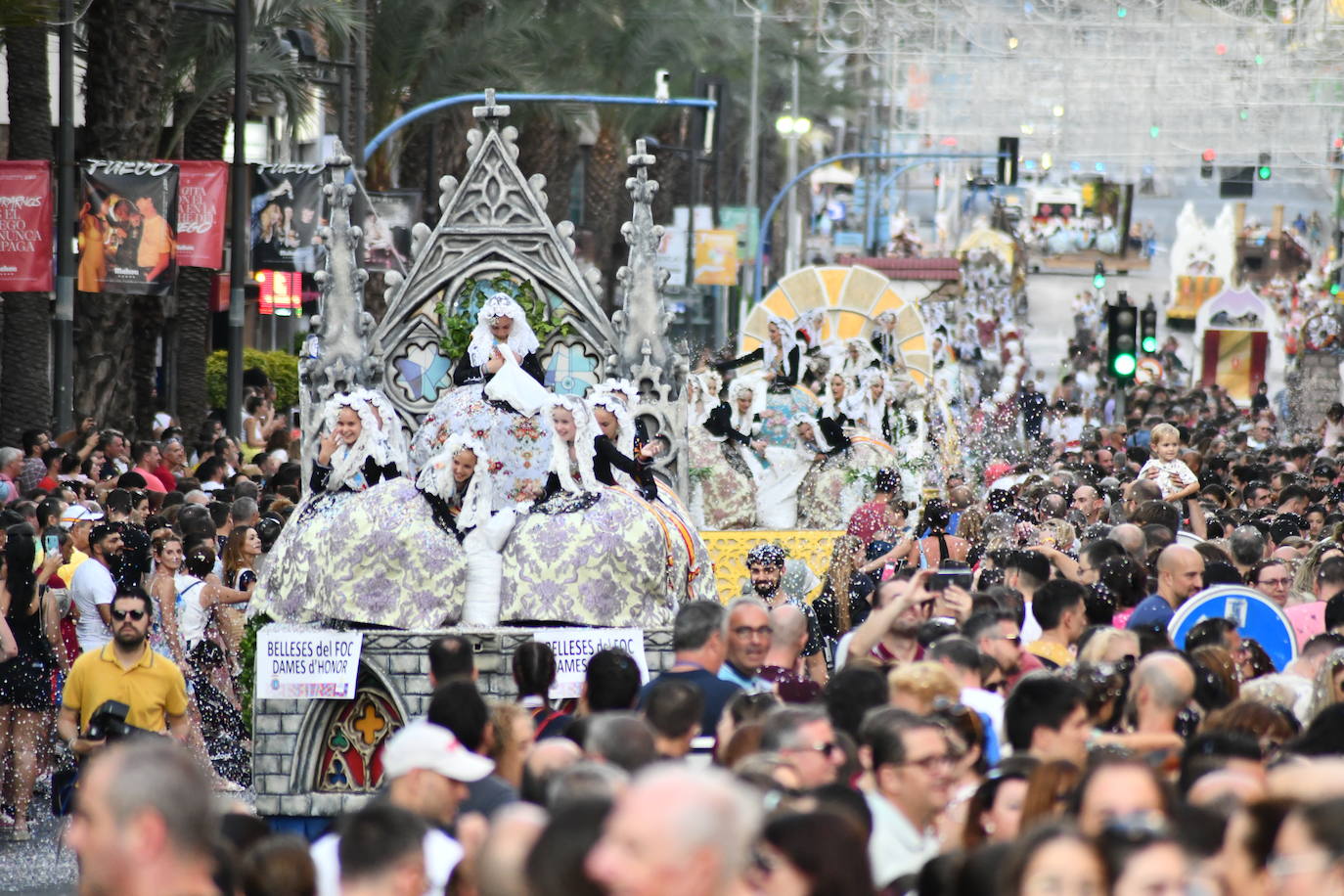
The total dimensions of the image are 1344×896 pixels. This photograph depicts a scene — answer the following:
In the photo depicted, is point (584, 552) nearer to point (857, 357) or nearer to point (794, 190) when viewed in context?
point (857, 357)

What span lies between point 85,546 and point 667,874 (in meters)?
10.4

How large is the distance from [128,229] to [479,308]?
8583 millimetres

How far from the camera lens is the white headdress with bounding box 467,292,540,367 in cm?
1338

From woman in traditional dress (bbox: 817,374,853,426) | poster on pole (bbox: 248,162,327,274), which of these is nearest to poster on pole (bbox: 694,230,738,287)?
poster on pole (bbox: 248,162,327,274)

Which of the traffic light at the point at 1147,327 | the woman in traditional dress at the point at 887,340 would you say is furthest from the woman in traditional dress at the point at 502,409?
the traffic light at the point at 1147,327

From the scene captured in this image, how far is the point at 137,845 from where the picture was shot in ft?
16.9

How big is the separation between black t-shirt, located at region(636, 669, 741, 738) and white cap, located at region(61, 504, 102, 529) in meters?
7.03

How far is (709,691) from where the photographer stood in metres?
8.61

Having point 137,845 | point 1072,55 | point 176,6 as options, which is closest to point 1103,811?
point 137,845

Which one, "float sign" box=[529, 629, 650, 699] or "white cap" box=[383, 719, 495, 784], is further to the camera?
"float sign" box=[529, 629, 650, 699]

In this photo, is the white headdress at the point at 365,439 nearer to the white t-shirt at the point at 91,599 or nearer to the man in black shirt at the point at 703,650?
the white t-shirt at the point at 91,599

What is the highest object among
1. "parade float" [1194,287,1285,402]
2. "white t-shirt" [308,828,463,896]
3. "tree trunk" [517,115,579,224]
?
"tree trunk" [517,115,579,224]

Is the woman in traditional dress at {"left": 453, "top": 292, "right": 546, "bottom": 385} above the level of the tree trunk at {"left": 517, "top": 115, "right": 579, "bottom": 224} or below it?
below

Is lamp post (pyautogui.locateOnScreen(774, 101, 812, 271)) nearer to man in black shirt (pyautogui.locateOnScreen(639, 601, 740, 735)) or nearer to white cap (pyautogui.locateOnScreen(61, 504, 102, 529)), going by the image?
white cap (pyautogui.locateOnScreen(61, 504, 102, 529))
